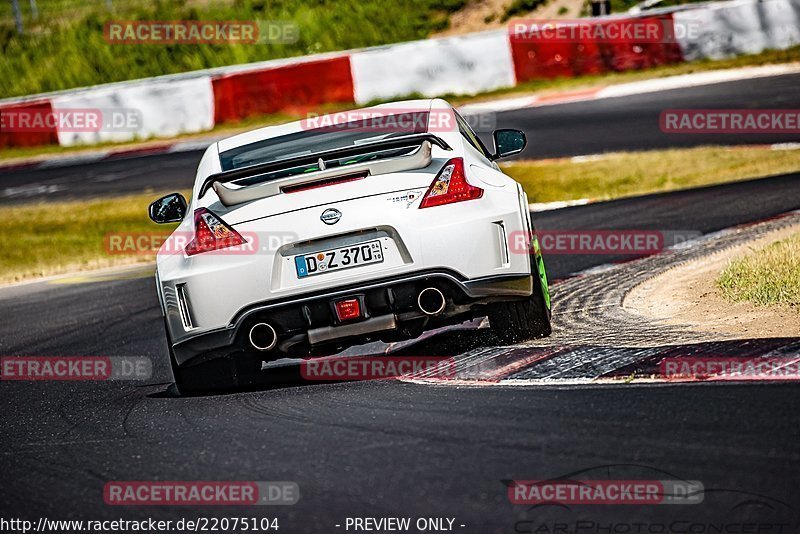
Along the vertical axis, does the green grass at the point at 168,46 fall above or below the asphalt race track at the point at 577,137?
above

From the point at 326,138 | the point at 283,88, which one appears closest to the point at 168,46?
the point at 283,88

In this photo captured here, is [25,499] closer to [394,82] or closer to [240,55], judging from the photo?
[394,82]

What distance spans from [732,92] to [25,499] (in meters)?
16.3

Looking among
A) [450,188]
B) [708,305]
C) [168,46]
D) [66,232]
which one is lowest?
[66,232]

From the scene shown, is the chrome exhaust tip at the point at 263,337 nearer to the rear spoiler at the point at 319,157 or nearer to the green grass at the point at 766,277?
the rear spoiler at the point at 319,157

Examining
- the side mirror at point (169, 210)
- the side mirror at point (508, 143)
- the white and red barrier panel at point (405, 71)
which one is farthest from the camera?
the white and red barrier panel at point (405, 71)

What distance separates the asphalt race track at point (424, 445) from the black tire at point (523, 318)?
89 millimetres

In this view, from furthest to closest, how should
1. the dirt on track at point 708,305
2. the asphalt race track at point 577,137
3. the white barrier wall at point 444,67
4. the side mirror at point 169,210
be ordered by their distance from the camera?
the white barrier wall at point 444,67
the asphalt race track at point 577,137
the side mirror at point 169,210
the dirt on track at point 708,305

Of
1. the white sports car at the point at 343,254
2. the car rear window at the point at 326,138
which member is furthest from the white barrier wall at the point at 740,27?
the white sports car at the point at 343,254

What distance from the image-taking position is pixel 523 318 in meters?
6.36

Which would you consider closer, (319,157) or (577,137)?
(319,157)

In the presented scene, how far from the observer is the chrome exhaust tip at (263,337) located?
19.7ft

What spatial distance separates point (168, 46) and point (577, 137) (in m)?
17.6

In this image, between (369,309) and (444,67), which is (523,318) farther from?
(444,67)
